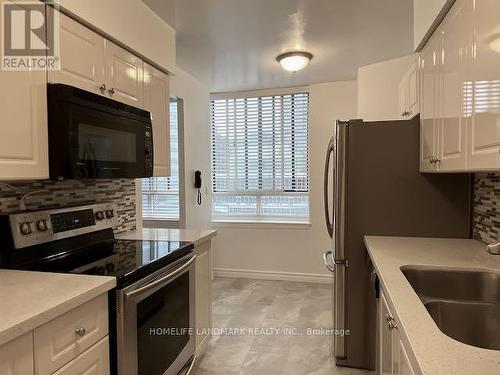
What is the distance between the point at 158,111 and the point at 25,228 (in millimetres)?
1181

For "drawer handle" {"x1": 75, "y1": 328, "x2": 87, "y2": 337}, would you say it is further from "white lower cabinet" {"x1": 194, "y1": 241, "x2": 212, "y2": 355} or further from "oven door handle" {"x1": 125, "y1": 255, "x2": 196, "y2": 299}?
"white lower cabinet" {"x1": 194, "y1": 241, "x2": 212, "y2": 355}

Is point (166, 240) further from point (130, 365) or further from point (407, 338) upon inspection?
point (407, 338)

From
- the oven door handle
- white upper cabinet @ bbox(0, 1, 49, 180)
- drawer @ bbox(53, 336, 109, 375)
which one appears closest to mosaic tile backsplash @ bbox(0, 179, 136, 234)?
white upper cabinet @ bbox(0, 1, 49, 180)

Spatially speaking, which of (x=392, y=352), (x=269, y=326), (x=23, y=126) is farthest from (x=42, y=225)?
(x=269, y=326)

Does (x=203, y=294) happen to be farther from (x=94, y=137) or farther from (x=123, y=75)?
(x=123, y=75)

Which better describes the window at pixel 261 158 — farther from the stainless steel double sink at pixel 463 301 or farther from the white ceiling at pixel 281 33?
the stainless steel double sink at pixel 463 301

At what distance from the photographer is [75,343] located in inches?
45.1

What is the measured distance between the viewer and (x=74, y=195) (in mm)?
1938

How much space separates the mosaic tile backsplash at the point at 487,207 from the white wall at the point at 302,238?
2035 millimetres

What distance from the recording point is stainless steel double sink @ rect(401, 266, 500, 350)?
4.17 feet

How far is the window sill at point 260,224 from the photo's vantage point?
13.5 ft

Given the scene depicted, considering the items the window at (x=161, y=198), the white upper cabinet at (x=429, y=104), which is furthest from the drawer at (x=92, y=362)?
the window at (x=161, y=198)

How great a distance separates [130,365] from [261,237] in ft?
9.64

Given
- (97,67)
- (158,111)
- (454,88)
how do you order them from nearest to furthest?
(454,88), (97,67), (158,111)
